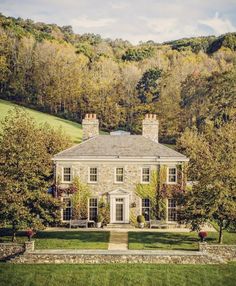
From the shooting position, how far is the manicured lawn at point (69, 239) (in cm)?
2967

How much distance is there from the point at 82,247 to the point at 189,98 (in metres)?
54.0

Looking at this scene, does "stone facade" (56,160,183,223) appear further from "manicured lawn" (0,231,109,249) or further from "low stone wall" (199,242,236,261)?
"low stone wall" (199,242,236,261)

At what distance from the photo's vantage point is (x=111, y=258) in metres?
26.8

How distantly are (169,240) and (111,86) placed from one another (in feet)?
212

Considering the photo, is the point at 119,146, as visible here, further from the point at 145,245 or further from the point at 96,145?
the point at 145,245

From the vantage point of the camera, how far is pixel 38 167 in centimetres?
3095

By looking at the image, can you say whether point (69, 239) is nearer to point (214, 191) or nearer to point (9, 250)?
point (9, 250)

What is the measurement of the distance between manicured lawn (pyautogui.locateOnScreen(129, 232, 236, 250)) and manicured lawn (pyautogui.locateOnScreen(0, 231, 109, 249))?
2.32 meters

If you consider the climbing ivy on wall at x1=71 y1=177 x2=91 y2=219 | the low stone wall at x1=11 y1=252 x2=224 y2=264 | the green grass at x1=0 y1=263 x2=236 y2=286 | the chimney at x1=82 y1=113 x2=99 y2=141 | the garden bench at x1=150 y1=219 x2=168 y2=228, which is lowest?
the garden bench at x1=150 y1=219 x2=168 y2=228

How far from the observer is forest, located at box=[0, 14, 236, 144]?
7387 cm

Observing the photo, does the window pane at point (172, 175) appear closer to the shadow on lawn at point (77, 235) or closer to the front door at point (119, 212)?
the front door at point (119, 212)

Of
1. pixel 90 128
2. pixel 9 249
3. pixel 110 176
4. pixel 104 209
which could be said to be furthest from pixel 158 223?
pixel 9 249

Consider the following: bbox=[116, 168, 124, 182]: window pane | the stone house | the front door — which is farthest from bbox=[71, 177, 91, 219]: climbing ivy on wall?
bbox=[116, 168, 124, 182]: window pane

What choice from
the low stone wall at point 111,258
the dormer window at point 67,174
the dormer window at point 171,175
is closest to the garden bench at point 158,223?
the dormer window at point 171,175
